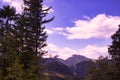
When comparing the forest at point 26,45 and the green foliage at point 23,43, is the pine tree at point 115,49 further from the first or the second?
the green foliage at point 23,43

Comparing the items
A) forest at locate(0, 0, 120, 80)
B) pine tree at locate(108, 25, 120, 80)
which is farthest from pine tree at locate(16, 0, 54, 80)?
pine tree at locate(108, 25, 120, 80)

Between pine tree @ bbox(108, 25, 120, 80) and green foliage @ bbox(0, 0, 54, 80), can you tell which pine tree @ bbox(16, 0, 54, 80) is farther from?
pine tree @ bbox(108, 25, 120, 80)

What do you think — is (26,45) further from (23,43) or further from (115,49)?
(115,49)

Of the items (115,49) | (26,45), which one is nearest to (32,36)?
(26,45)

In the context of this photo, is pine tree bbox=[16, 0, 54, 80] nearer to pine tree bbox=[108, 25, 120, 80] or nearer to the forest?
the forest

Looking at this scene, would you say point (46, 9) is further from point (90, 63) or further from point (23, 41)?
point (90, 63)

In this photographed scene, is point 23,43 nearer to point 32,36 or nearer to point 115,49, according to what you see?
point 32,36

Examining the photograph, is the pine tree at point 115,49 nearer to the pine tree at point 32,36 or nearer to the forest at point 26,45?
the forest at point 26,45

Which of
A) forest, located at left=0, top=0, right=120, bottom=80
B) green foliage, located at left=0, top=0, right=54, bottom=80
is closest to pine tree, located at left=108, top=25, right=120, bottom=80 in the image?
forest, located at left=0, top=0, right=120, bottom=80

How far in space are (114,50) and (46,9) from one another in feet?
39.7

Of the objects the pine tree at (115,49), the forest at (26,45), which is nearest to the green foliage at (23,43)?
the forest at (26,45)

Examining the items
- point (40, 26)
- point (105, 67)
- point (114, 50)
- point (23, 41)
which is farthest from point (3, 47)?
point (105, 67)

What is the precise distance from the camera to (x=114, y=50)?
44.0 meters

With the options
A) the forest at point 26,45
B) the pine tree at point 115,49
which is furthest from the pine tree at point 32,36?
the pine tree at point 115,49
